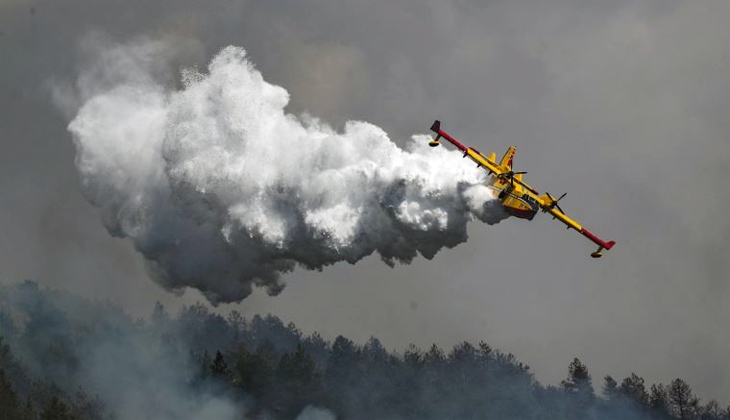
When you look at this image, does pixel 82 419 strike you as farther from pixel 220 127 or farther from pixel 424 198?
pixel 424 198

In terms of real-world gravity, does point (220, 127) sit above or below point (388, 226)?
above

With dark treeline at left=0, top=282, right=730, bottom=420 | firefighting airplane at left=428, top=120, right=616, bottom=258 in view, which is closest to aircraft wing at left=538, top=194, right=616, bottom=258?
firefighting airplane at left=428, top=120, right=616, bottom=258

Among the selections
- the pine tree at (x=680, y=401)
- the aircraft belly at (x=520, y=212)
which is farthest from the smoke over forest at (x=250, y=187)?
the pine tree at (x=680, y=401)

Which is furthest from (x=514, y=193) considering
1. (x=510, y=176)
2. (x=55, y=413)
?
(x=55, y=413)

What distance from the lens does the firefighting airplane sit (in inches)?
2859

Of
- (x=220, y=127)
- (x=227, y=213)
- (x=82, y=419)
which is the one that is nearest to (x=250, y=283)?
(x=227, y=213)

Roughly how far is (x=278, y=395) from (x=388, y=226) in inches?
1345

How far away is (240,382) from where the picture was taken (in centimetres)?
10450

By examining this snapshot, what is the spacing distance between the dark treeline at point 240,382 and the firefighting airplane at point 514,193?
3028cm

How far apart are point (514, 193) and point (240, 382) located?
4006 cm

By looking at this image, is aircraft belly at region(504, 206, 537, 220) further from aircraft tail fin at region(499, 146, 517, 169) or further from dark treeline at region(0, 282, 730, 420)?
dark treeline at region(0, 282, 730, 420)

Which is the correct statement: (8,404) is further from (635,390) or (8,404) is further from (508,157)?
(635,390)

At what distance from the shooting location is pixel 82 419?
9188cm

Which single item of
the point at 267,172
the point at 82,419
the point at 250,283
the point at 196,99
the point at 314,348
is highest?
the point at 314,348
